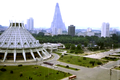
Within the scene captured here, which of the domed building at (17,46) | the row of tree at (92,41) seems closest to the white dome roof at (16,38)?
the domed building at (17,46)

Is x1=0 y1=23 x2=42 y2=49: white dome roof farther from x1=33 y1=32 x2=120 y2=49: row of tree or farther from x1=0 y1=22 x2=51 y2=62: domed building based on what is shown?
x1=33 y1=32 x2=120 y2=49: row of tree

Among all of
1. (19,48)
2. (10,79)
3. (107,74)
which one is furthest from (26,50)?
(107,74)

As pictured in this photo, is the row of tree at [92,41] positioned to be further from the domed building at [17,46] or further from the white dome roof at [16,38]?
the white dome roof at [16,38]

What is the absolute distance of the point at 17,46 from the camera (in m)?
63.0

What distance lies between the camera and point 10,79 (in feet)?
128

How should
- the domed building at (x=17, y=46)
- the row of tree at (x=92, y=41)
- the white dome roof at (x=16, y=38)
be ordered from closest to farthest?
the domed building at (x=17, y=46) → the white dome roof at (x=16, y=38) → the row of tree at (x=92, y=41)

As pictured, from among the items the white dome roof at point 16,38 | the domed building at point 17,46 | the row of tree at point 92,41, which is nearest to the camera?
the domed building at point 17,46

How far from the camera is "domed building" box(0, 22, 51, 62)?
203ft

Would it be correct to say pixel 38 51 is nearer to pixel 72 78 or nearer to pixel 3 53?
pixel 3 53

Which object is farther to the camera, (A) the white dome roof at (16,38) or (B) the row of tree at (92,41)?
(B) the row of tree at (92,41)

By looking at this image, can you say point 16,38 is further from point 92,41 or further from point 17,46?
point 92,41

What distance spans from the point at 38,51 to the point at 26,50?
19.7 ft

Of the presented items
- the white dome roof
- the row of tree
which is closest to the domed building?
the white dome roof

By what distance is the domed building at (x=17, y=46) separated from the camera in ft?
203
